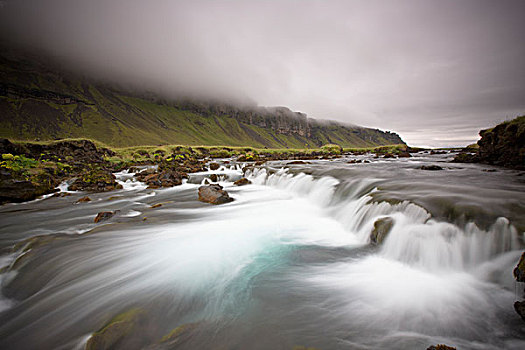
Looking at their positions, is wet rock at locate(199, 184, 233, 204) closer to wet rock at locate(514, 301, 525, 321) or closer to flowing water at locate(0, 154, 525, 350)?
flowing water at locate(0, 154, 525, 350)

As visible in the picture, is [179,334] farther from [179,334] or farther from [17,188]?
[17,188]

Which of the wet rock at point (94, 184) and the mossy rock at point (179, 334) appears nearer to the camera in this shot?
the mossy rock at point (179, 334)

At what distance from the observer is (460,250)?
4.29 metres

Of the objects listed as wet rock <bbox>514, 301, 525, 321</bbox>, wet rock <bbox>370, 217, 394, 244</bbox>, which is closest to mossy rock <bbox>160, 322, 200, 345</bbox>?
wet rock <bbox>514, 301, 525, 321</bbox>

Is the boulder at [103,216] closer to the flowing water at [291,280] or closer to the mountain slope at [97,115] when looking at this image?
the flowing water at [291,280]

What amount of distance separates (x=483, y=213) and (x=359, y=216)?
3059 millimetres

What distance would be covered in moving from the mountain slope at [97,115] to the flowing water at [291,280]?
116 m

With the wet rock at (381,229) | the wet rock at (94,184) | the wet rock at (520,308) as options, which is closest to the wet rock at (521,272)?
the wet rock at (520,308)

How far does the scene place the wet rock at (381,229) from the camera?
18.2 feet

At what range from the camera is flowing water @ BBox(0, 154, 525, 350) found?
295 centimetres

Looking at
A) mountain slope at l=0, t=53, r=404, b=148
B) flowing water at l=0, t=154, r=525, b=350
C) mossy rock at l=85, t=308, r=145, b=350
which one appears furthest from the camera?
mountain slope at l=0, t=53, r=404, b=148

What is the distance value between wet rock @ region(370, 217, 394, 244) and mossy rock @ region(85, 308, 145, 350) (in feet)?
18.8

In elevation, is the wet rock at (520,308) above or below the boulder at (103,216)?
above

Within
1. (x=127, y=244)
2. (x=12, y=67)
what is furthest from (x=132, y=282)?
(x=12, y=67)
